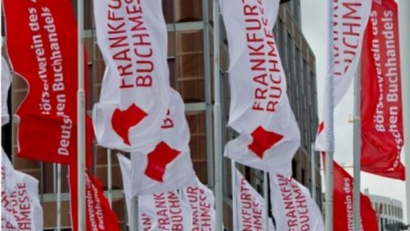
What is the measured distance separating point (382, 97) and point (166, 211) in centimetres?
899

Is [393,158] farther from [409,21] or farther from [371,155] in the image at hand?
[409,21]

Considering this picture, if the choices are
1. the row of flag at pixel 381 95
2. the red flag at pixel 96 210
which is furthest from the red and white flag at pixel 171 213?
the row of flag at pixel 381 95

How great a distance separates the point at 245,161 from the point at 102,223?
214 inches

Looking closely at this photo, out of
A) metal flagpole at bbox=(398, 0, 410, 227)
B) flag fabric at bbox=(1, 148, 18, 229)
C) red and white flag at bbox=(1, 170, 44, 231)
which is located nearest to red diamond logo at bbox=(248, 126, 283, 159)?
flag fabric at bbox=(1, 148, 18, 229)

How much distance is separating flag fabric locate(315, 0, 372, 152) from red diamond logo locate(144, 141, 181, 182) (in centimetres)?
275

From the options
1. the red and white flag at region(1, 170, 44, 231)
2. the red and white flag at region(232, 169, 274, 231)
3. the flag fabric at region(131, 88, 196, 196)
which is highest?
the flag fabric at region(131, 88, 196, 196)

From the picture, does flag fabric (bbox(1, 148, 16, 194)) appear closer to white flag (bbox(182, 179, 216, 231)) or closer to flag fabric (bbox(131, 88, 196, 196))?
white flag (bbox(182, 179, 216, 231))

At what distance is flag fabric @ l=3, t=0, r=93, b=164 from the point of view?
23.6 m

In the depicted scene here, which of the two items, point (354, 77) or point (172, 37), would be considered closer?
point (354, 77)

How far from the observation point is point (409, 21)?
60.0ft

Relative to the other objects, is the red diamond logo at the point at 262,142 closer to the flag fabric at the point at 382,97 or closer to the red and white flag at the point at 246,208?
the flag fabric at the point at 382,97

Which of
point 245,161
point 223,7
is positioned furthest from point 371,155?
point 223,7

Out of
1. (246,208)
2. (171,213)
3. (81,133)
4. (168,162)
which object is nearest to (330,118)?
(168,162)

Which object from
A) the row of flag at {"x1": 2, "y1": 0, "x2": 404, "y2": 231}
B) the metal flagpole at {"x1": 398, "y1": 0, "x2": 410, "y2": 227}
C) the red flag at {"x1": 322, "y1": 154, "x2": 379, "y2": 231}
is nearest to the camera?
the metal flagpole at {"x1": 398, "y1": 0, "x2": 410, "y2": 227}
